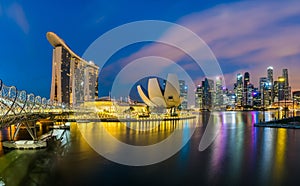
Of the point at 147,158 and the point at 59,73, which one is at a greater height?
the point at 59,73

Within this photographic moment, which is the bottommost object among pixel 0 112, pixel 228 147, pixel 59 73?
pixel 228 147

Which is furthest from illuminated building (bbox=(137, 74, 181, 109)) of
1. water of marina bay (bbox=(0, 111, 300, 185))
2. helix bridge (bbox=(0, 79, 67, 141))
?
water of marina bay (bbox=(0, 111, 300, 185))

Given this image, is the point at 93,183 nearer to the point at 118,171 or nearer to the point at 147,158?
the point at 118,171

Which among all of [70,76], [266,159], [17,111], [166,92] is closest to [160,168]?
[266,159]

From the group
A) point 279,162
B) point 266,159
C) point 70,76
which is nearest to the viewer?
point 279,162

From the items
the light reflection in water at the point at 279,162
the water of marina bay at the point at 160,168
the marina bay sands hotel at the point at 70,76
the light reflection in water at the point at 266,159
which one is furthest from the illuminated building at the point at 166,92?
the water of marina bay at the point at 160,168

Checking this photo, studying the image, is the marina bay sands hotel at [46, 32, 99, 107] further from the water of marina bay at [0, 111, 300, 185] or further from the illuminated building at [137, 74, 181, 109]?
the water of marina bay at [0, 111, 300, 185]

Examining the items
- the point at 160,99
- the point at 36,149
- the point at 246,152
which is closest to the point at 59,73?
the point at 160,99

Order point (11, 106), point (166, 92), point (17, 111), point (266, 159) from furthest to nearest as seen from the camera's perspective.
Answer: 1. point (166, 92)
2. point (17, 111)
3. point (266, 159)
4. point (11, 106)

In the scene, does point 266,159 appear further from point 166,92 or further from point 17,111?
point 166,92
